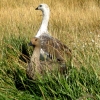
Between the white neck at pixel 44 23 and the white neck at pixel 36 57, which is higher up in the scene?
the white neck at pixel 44 23

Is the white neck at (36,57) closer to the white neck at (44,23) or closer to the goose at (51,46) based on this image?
the goose at (51,46)

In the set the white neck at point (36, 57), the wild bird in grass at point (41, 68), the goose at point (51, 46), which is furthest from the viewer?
the goose at point (51, 46)

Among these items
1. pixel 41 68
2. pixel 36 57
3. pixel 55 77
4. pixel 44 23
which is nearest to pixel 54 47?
pixel 36 57

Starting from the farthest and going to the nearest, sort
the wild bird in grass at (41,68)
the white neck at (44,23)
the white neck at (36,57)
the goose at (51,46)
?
the white neck at (44,23)
the goose at (51,46)
the white neck at (36,57)
the wild bird in grass at (41,68)

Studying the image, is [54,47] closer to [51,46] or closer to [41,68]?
[51,46]

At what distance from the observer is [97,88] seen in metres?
4.23

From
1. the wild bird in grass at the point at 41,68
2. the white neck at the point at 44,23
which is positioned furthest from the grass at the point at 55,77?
the white neck at the point at 44,23

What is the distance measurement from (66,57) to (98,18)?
17.3 ft

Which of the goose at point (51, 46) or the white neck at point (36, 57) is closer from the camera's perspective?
the white neck at point (36, 57)

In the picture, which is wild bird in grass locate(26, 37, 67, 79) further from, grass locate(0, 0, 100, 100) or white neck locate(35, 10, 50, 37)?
white neck locate(35, 10, 50, 37)

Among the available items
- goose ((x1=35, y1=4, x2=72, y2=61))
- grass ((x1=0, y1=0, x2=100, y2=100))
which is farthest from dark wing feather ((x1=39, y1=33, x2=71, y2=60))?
grass ((x1=0, y1=0, x2=100, y2=100))

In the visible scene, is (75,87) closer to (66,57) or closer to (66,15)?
(66,57)

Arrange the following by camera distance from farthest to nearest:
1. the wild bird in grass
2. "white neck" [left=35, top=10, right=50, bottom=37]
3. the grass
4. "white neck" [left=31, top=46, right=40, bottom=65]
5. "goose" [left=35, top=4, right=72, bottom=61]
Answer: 1. "white neck" [left=35, top=10, right=50, bottom=37]
2. "goose" [left=35, top=4, right=72, bottom=61]
3. "white neck" [left=31, top=46, right=40, bottom=65]
4. the wild bird in grass
5. the grass

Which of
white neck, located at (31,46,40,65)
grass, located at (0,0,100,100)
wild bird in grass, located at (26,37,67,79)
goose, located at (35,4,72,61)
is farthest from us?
goose, located at (35,4,72,61)
